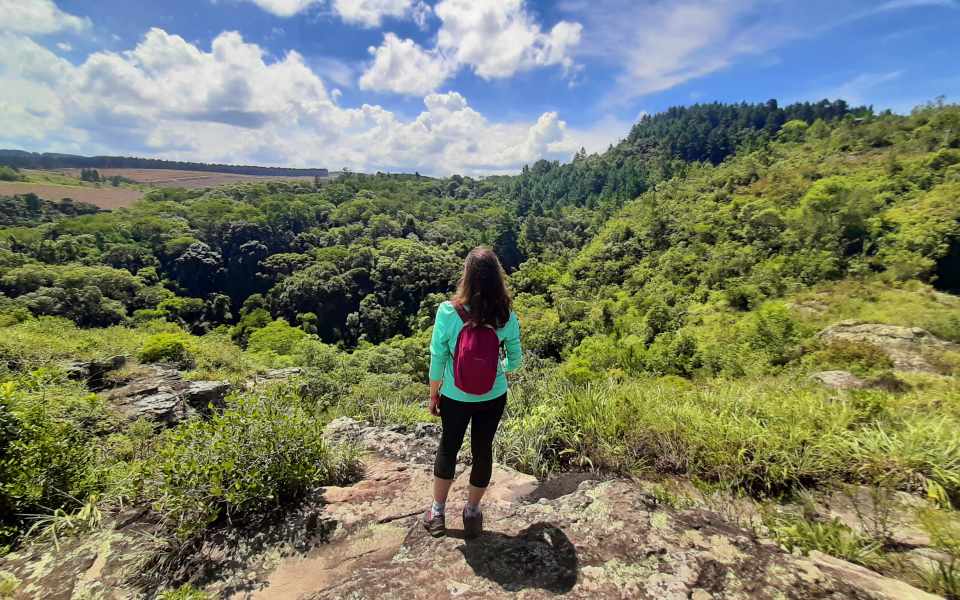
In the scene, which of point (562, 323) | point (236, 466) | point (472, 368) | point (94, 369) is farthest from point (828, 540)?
point (562, 323)

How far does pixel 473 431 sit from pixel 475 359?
0.47 metres

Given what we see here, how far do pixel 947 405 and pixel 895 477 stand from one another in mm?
2872

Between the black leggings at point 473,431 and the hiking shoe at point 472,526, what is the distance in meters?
0.20

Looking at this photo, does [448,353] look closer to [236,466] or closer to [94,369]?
[236,466]

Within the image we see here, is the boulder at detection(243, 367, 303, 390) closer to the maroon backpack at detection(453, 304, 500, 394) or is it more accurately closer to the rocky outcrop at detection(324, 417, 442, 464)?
the rocky outcrop at detection(324, 417, 442, 464)

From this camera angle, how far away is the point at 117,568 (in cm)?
213

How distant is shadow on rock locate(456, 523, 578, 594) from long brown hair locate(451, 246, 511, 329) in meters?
1.19

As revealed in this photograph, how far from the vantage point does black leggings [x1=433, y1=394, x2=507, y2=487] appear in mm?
2246

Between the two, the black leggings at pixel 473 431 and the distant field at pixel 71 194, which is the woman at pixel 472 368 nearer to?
the black leggings at pixel 473 431

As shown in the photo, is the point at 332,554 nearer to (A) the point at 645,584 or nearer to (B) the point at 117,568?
(B) the point at 117,568

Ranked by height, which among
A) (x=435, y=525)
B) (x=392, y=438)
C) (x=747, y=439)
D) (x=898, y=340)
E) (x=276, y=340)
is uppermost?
(x=747, y=439)

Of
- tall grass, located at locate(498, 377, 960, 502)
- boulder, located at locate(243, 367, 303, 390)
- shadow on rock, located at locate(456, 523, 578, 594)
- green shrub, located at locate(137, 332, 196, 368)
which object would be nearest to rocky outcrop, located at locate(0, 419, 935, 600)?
shadow on rock, located at locate(456, 523, 578, 594)

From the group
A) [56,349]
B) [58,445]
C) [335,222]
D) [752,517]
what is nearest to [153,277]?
[335,222]

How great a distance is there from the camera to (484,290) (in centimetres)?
215
